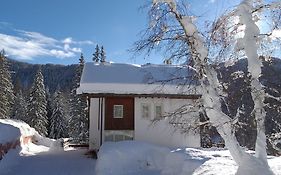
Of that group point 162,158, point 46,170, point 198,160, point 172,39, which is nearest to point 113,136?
point 46,170

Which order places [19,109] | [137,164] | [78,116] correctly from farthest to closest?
[19,109], [78,116], [137,164]

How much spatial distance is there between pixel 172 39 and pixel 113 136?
46.7 feet

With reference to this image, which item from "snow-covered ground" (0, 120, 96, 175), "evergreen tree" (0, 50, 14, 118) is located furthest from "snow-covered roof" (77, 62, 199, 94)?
"evergreen tree" (0, 50, 14, 118)

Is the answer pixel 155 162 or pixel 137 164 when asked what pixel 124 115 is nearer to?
pixel 155 162


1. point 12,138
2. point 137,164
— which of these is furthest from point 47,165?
point 137,164

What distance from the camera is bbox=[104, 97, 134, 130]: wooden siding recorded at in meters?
24.5

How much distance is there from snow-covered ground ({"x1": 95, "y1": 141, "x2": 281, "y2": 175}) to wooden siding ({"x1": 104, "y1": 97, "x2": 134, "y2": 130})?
7527 mm

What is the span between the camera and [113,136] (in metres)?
24.5

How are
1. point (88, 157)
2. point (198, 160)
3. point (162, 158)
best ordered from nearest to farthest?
1. point (198, 160)
2. point (162, 158)
3. point (88, 157)

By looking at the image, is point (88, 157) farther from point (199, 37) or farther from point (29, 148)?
point (199, 37)

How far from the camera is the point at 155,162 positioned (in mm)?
15383

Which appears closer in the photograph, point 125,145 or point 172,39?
point 172,39

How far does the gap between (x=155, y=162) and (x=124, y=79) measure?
11.0m

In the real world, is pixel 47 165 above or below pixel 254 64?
below
